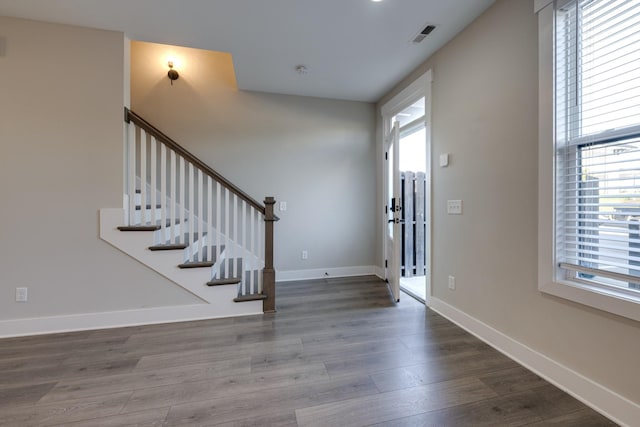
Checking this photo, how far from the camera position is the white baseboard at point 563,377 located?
138cm

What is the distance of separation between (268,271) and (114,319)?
4.64 ft

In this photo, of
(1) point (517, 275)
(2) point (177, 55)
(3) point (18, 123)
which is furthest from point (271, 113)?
(1) point (517, 275)

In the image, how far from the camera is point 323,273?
3971 mm

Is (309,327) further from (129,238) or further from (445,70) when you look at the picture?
(445,70)

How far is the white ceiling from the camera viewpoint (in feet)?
6.86

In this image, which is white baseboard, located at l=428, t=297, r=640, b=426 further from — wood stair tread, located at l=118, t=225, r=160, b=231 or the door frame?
wood stair tread, located at l=118, t=225, r=160, b=231

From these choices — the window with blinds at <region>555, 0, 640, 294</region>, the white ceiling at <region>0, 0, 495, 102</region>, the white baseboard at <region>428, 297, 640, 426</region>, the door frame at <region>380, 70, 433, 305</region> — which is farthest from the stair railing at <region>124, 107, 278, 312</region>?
the window with blinds at <region>555, 0, 640, 294</region>

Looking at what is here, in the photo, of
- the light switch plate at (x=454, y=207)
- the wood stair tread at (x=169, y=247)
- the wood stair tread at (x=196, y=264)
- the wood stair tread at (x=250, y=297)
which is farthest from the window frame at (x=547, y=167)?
the wood stair tread at (x=169, y=247)

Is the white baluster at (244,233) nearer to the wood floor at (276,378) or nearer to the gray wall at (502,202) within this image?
the wood floor at (276,378)

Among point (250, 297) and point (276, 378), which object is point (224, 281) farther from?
point (276, 378)

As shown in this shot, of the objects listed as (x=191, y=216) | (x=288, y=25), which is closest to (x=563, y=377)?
(x=191, y=216)

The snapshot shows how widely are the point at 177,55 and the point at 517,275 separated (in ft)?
14.3

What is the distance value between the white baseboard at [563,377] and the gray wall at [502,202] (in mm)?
42

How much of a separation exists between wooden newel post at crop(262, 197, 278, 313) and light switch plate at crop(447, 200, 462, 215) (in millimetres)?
1708
